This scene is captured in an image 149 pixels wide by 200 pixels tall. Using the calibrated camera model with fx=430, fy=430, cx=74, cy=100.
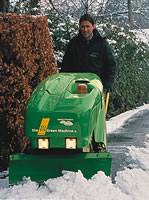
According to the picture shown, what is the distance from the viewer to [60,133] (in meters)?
3.62

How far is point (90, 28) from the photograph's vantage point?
16.6 ft

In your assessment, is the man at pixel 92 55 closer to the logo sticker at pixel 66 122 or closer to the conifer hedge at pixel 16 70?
the conifer hedge at pixel 16 70

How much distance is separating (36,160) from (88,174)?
0.48 m

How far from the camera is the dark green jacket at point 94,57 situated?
522 centimetres

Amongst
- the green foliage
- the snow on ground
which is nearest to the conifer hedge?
the snow on ground

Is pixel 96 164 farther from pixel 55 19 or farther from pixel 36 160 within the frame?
pixel 55 19

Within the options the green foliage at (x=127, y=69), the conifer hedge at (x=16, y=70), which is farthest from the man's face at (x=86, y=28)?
the green foliage at (x=127, y=69)

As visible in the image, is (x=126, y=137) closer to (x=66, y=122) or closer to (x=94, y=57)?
(x=94, y=57)

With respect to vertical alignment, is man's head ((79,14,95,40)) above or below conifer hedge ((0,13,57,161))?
above

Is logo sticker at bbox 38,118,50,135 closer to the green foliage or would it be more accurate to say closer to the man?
the man

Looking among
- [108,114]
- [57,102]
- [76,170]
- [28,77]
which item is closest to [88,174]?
[76,170]

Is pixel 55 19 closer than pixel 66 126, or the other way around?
pixel 66 126

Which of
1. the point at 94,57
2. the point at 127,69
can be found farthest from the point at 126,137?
the point at 127,69

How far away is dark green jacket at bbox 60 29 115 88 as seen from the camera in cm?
522
